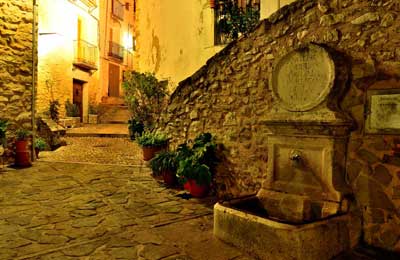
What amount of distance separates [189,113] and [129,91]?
12.5ft

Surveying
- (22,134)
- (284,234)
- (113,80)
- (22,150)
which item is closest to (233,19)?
(22,134)

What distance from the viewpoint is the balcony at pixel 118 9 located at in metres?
19.9

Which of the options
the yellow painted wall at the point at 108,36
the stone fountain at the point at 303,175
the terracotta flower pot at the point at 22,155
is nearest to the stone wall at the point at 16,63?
the terracotta flower pot at the point at 22,155

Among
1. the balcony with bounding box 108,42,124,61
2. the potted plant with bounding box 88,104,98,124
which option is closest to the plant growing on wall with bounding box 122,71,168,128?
the potted plant with bounding box 88,104,98,124

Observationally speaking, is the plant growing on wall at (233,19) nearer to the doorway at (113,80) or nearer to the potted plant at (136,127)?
the potted plant at (136,127)

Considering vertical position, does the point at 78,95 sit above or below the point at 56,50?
below

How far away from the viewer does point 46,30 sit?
12.7 meters

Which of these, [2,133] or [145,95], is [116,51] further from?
[2,133]

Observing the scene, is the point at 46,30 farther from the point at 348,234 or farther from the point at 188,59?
the point at 348,234

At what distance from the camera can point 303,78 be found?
3.18m

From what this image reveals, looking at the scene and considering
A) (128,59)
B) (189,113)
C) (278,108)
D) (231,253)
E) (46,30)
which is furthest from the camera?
(128,59)

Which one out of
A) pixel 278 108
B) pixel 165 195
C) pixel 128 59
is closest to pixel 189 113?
pixel 165 195

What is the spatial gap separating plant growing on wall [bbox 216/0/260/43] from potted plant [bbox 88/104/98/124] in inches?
382

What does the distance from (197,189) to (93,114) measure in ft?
41.8
